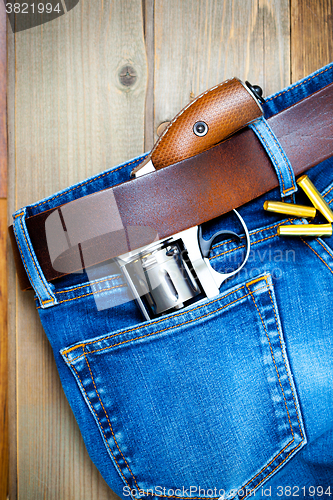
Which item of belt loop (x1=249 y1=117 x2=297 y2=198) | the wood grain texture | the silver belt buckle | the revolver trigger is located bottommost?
the silver belt buckle

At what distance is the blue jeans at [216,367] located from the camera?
648mm

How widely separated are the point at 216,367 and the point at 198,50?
2.24ft

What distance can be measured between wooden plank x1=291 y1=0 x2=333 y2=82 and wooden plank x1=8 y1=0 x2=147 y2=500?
0.35 metres

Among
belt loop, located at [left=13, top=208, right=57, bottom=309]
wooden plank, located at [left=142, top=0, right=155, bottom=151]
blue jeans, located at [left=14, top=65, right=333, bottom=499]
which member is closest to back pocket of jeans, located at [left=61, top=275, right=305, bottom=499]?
blue jeans, located at [left=14, top=65, right=333, bottom=499]

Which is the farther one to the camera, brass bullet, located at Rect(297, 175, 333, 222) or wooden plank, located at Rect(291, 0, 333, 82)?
wooden plank, located at Rect(291, 0, 333, 82)

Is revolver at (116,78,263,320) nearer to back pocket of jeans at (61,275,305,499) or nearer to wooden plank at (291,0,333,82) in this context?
back pocket of jeans at (61,275,305,499)

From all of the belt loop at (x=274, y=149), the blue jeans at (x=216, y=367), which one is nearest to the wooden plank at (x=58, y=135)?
the blue jeans at (x=216, y=367)

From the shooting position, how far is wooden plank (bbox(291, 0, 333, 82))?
2.61ft

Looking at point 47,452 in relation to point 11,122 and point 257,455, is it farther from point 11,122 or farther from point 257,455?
point 11,122

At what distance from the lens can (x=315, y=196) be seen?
0.66 meters

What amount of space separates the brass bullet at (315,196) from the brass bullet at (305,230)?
2 cm

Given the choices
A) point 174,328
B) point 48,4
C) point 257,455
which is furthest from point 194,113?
point 257,455

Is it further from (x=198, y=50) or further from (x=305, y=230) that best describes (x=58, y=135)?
(x=305, y=230)

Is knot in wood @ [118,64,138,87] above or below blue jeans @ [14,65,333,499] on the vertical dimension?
above
